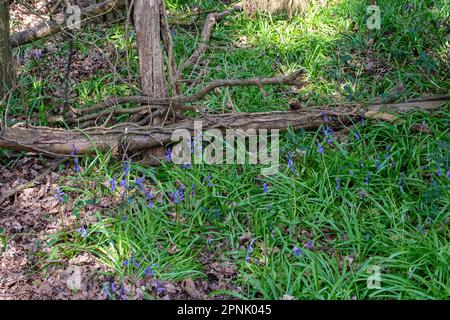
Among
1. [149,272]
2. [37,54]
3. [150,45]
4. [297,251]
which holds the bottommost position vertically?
[149,272]

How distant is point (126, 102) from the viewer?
16.6 feet

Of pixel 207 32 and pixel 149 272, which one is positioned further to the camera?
pixel 207 32

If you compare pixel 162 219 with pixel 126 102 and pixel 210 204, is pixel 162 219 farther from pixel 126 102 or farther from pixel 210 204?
pixel 126 102

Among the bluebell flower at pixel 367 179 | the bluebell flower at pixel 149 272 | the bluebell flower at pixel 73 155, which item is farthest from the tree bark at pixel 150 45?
the bluebell flower at pixel 367 179

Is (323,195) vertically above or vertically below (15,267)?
above

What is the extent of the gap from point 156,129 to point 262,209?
1181 mm

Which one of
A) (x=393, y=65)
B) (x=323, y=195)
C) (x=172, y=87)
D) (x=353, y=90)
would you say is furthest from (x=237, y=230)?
(x=393, y=65)

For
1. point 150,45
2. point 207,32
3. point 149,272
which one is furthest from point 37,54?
point 149,272

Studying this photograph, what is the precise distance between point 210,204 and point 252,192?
1.08ft

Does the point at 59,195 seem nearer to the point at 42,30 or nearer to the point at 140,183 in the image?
the point at 140,183

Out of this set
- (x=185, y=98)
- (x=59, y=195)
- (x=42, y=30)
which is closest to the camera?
(x=59, y=195)

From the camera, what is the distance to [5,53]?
5473 mm

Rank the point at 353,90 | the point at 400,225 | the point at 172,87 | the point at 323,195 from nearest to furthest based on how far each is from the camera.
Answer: the point at 400,225
the point at 323,195
the point at 172,87
the point at 353,90

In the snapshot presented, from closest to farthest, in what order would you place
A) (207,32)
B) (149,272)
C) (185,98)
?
(149,272)
(185,98)
(207,32)
